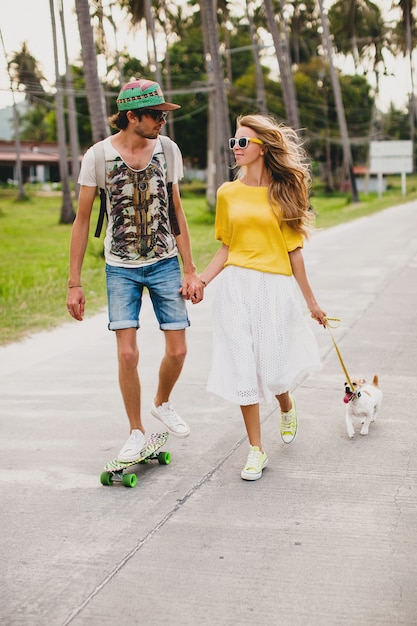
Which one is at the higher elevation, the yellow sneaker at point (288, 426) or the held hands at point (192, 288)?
the held hands at point (192, 288)

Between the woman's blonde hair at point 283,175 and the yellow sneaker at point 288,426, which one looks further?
the yellow sneaker at point 288,426

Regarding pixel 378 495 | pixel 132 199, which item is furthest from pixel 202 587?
pixel 132 199

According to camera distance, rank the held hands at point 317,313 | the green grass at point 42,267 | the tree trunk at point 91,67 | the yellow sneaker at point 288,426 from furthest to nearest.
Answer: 1. the tree trunk at point 91,67
2. the green grass at point 42,267
3. the yellow sneaker at point 288,426
4. the held hands at point 317,313

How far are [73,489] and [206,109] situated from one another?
A: 5641 centimetres

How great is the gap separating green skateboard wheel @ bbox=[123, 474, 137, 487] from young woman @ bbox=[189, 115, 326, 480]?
0.58 meters

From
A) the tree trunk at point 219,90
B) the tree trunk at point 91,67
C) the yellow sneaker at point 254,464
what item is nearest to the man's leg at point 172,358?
the yellow sneaker at point 254,464

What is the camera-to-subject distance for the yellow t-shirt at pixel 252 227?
4887mm

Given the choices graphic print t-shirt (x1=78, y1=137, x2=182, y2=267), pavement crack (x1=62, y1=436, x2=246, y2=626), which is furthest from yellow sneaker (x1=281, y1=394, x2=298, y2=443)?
graphic print t-shirt (x1=78, y1=137, x2=182, y2=267)

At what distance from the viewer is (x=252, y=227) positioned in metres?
4.90

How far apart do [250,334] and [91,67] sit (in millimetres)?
13193

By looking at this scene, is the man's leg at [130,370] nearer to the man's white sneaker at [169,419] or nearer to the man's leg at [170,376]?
the man's leg at [170,376]

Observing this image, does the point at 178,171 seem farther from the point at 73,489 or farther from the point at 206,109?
the point at 206,109

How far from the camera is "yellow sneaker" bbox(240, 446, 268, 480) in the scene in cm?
482

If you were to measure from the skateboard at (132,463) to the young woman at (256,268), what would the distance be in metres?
0.46
